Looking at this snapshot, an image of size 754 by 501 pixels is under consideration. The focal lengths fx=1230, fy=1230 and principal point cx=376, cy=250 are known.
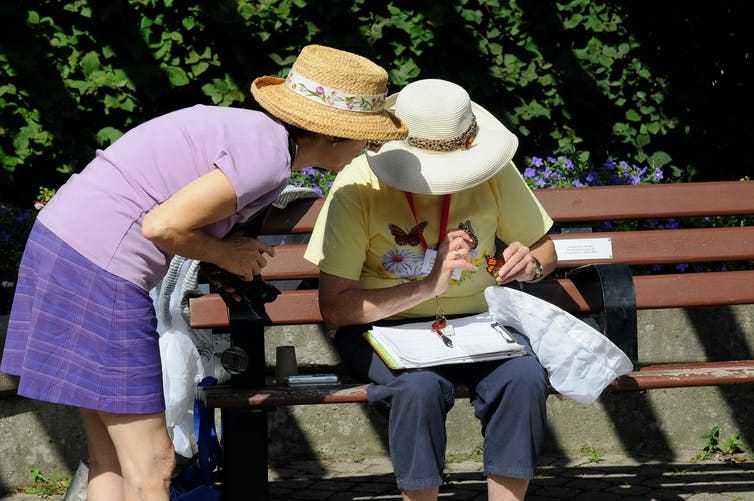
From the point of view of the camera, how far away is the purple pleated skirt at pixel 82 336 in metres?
3.08

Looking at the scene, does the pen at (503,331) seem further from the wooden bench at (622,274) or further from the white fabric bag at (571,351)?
the wooden bench at (622,274)

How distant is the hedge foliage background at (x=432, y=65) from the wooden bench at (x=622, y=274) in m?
1.67

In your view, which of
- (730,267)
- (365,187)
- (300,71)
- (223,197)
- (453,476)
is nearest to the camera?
(223,197)

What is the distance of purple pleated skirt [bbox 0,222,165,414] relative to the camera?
3.08 metres

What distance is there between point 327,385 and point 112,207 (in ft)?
3.86

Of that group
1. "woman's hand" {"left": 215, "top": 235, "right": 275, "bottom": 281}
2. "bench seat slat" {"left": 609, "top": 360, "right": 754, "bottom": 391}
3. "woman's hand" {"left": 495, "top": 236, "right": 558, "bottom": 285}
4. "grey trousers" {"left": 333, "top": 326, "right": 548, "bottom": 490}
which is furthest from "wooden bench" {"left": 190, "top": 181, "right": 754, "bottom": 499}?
"woman's hand" {"left": 215, "top": 235, "right": 275, "bottom": 281}

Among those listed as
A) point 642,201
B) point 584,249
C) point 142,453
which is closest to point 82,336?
point 142,453

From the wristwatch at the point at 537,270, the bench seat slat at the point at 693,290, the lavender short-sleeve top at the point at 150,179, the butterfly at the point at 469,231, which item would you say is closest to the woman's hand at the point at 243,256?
the lavender short-sleeve top at the point at 150,179

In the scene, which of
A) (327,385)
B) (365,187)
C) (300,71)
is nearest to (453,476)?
(327,385)

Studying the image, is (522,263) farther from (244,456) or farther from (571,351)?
(244,456)

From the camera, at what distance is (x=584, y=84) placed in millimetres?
6609

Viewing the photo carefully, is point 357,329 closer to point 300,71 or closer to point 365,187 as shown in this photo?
point 365,187

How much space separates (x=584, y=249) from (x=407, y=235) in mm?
928

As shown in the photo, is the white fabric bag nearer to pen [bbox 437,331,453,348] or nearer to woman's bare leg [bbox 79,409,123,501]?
pen [bbox 437,331,453,348]
